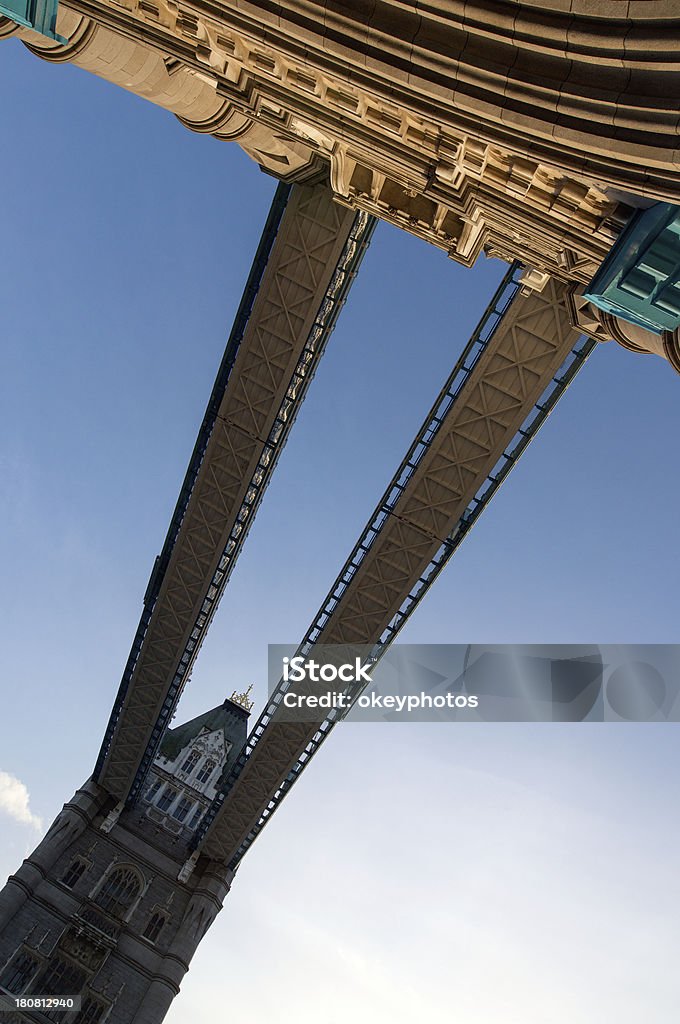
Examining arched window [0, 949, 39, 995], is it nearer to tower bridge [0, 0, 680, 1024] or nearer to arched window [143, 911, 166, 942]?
tower bridge [0, 0, 680, 1024]

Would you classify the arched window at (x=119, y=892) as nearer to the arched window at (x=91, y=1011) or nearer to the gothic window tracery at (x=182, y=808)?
the arched window at (x=91, y=1011)

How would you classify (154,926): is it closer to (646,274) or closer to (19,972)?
(19,972)

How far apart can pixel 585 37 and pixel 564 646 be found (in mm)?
15893

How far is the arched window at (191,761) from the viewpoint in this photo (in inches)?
2060

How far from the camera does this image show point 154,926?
136ft

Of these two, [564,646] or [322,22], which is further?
[564,646]

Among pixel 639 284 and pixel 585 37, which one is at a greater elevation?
pixel 639 284

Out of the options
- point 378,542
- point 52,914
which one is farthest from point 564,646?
point 52,914

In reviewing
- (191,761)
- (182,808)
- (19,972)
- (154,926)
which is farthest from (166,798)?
(19,972)

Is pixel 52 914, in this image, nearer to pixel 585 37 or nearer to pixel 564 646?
pixel 564 646

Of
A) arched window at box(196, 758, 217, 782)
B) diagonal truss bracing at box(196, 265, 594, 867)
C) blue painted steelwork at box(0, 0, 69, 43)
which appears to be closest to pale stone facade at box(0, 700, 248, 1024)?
arched window at box(196, 758, 217, 782)

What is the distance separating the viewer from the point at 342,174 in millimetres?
15117

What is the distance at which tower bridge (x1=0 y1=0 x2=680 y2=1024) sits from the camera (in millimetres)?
Answer: 7828

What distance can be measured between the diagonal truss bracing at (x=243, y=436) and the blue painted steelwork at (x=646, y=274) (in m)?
14.1
